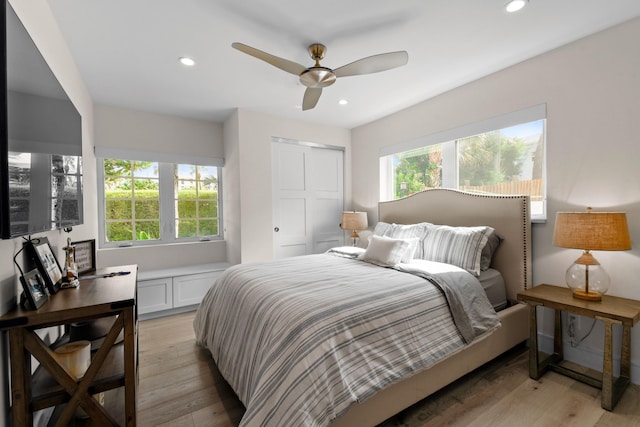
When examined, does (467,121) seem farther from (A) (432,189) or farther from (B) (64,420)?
(B) (64,420)

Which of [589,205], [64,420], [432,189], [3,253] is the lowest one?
[64,420]

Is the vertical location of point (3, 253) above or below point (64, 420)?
above

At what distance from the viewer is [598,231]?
1855 mm

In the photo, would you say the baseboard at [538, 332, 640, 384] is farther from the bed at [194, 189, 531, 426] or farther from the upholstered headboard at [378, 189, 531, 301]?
the upholstered headboard at [378, 189, 531, 301]

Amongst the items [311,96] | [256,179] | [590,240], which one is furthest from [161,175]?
[590,240]

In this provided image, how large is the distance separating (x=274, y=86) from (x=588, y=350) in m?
3.57

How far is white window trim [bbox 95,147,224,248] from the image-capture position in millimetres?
3492

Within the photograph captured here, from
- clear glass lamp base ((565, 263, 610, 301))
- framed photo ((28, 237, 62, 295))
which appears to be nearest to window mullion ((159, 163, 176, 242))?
framed photo ((28, 237, 62, 295))

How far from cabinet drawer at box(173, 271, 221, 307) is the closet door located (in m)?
0.94

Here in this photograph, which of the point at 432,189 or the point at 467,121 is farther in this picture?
the point at 432,189

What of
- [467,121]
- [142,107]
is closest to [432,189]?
[467,121]

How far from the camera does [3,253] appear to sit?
46.0 inches

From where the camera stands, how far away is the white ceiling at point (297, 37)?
1.83 metres

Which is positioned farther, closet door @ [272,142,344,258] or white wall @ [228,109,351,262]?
closet door @ [272,142,344,258]
